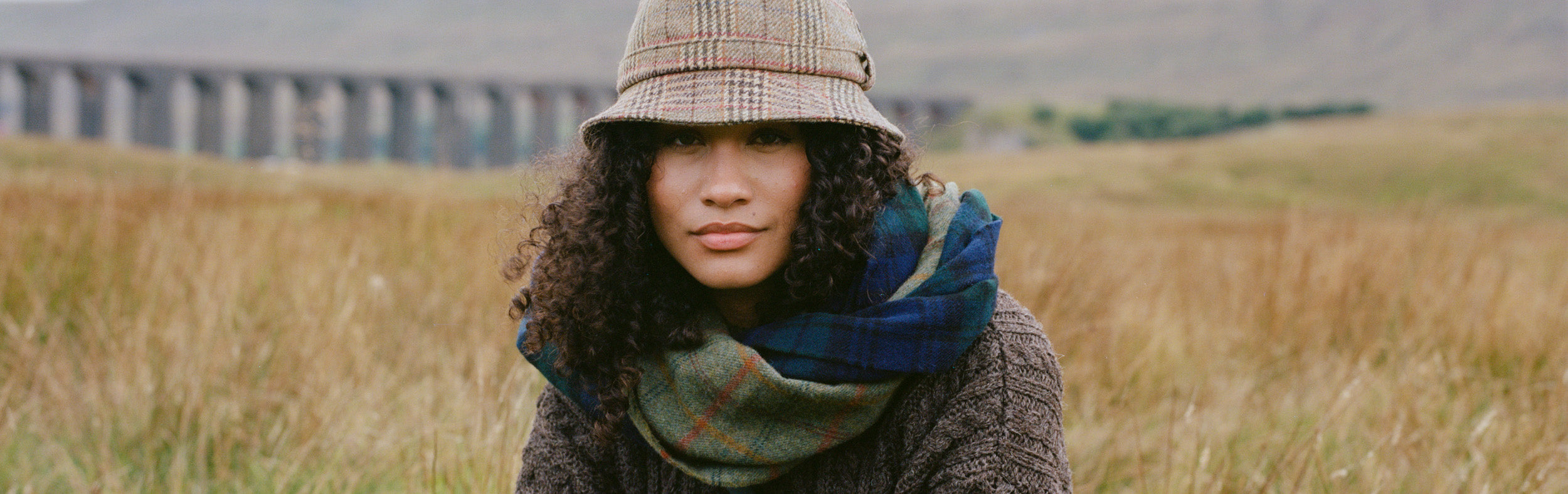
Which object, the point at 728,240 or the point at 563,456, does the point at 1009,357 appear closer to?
the point at 728,240

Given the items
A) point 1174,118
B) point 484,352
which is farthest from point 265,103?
point 484,352

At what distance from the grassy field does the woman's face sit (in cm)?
37

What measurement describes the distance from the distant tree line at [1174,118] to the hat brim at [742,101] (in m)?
45.9

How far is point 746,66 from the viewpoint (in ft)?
4.43

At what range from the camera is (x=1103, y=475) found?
266 centimetres

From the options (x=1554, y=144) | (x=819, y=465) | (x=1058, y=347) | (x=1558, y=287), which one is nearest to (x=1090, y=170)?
(x=1554, y=144)

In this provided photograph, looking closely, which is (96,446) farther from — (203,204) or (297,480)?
(203,204)

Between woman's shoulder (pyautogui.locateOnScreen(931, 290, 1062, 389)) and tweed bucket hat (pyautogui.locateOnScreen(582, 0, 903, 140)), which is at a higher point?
tweed bucket hat (pyautogui.locateOnScreen(582, 0, 903, 140))

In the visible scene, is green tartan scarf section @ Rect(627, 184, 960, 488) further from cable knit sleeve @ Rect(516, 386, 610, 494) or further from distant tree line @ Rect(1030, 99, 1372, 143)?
distant tree line @ Rect(1030, 99, 1372, 143)

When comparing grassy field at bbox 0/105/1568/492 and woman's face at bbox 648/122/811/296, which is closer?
woman's face at bbox 648/122/811/296

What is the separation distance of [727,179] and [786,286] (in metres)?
0.18

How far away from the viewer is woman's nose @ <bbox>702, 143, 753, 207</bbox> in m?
1.35

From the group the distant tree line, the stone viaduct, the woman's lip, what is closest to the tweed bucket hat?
the woman's lip

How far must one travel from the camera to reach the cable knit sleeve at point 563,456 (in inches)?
61.5
